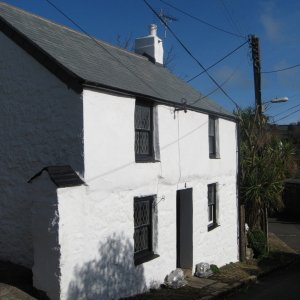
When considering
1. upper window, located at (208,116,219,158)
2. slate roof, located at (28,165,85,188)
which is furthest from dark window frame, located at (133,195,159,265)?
upper window, located at (208,116,219,158)

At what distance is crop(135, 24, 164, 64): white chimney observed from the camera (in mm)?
16344

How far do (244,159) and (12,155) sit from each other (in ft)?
33.1

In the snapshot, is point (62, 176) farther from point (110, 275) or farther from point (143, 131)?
point (143, 131)

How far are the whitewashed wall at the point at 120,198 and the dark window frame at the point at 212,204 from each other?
31.8 inches

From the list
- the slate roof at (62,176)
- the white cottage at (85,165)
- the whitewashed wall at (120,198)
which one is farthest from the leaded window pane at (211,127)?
the slate roof at (62,176)

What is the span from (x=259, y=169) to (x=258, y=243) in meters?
2.68

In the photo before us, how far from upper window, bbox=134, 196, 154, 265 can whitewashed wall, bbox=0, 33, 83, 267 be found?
229cm

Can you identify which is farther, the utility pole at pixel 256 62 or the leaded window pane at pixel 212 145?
the utility pole at pixel 256 62

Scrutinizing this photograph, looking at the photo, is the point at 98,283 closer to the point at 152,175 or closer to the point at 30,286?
the point at 30,286

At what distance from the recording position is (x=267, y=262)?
16.8 metres

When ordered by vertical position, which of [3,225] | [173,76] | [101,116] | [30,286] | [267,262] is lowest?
[267,262]

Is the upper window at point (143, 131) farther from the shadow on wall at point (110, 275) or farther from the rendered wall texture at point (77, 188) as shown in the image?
the shadow on wall at point (110, 275)

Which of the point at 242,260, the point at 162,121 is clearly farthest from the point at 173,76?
the point at 242,260

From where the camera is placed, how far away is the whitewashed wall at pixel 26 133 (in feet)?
29.6
